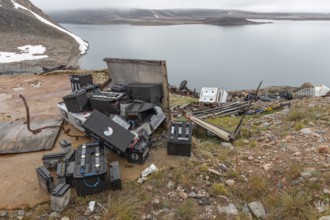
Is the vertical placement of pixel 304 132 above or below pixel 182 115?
above

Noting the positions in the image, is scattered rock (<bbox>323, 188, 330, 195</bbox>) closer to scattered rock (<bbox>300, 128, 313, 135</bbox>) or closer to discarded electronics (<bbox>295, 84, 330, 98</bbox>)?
scattered rock (<bbox>300, 128, 313, 135</bbox>)

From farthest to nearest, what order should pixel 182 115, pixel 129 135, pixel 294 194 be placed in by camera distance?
pixel 182 115, pixel 129 135, pixel 294 194

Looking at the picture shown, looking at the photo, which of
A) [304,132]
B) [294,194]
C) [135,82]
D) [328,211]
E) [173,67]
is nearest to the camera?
[328,211]

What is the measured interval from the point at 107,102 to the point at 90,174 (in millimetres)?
2572

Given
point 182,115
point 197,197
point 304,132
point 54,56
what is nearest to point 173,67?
point 54,56

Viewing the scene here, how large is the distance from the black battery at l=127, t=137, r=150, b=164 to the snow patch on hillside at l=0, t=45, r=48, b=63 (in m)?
31.3

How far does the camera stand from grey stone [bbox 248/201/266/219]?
4.35 metres

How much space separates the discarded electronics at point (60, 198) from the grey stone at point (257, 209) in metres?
2.88

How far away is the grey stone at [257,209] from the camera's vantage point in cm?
435

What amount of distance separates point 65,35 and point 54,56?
17.4 metres

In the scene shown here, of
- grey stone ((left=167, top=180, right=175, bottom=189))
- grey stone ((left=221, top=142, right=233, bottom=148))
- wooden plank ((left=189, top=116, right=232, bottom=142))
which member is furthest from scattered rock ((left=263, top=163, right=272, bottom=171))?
wooden plank ((left=189, top=116, right=232, bottom=142))

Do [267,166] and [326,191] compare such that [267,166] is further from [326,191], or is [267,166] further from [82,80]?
[82,80]

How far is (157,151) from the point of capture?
6.09m

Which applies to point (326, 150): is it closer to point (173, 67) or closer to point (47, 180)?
point (47, 180)
